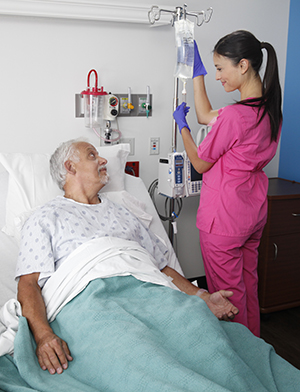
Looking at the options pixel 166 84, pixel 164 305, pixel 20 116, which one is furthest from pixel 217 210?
pixel 20 116

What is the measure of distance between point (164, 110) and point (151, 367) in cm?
190

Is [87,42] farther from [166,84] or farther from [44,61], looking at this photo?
[166,84]

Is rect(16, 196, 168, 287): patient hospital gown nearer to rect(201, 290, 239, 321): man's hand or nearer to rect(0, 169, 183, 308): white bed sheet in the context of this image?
rect(0, 169, 183, 308): white bed sheet

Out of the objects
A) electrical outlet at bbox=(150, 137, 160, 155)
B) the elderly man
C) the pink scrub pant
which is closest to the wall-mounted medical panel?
electrical outlet at bbox=(150, 137, 160, 155)

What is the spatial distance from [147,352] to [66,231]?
0.69 meters

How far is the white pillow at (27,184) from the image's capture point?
190 centimetres

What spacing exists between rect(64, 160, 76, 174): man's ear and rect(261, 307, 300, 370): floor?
56.6 inches

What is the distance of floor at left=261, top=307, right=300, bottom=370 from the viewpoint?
2.12m

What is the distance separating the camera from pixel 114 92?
2438mm

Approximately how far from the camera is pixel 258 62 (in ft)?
5.94

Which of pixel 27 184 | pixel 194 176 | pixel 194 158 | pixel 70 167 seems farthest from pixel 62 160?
pixel 194 176

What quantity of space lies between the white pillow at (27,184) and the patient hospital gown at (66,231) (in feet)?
0.72

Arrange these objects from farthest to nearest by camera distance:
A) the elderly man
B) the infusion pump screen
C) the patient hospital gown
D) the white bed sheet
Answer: the infusion pump screen
the white bed sheet
the patient hospital gown
the elderly man

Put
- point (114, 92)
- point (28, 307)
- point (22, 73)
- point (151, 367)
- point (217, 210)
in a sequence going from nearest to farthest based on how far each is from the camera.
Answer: point (151, 367) < point (28, 307) < point (217, 210) < point (22, 73) < point (114, 92)
